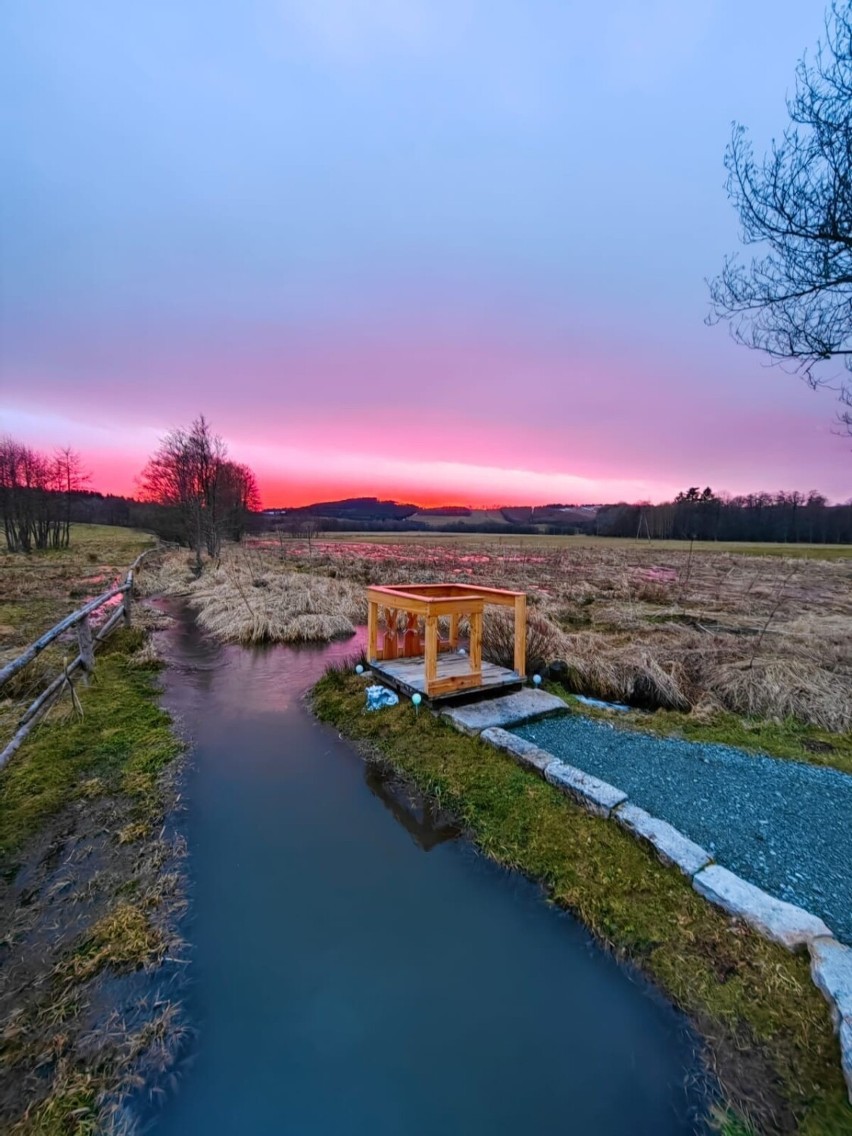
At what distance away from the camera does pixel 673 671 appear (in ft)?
22.5

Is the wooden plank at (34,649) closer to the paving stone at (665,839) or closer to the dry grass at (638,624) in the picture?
the dry grass at (638,624)

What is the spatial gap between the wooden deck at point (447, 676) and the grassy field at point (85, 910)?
8.43ft

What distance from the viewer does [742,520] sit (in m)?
54.9

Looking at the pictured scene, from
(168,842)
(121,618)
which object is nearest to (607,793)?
(168,842)

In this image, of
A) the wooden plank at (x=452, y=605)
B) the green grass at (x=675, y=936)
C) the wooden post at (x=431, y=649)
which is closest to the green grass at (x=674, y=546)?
the wooden plank at (x=452, y=605)

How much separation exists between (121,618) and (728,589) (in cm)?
1781

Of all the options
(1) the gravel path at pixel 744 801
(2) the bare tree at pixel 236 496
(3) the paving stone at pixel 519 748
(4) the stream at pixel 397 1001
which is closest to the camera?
(4) the stream at pixel 397 1001

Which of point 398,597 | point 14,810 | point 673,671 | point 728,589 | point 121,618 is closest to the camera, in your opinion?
point 14,810

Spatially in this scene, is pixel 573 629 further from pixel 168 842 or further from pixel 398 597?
pixel 168 842

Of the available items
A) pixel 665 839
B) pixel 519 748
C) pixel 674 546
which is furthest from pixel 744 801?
pixel 674 546

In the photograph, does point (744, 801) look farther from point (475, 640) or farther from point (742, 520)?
point (742, 520)

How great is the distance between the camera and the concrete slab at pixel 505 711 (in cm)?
516

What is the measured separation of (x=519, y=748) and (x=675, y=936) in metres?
2.01

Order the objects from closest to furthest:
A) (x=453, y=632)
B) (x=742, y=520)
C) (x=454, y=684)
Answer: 1. (x=454, y=684)
2. (x=453, y=632)
3. (x=742, y=520)
